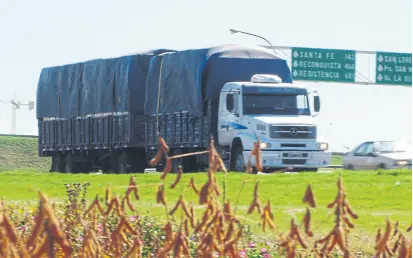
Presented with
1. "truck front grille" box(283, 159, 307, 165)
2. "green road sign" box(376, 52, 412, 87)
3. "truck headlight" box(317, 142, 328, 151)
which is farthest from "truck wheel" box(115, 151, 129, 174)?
"green road sign" box(376, 52, 412, 87)

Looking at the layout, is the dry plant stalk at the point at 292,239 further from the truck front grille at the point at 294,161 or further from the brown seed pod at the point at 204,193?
the truck front grille at the point at 294,161

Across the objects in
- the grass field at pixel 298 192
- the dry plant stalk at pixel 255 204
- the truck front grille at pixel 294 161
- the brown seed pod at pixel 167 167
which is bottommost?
the grass field at pixel 298 192

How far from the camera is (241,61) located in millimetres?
33906

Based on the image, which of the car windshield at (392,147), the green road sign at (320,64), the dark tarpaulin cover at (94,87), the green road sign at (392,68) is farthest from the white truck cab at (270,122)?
the green road sign at (392,68)

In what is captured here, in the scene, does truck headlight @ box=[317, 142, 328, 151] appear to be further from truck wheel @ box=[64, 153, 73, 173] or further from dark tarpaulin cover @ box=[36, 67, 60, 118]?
dark tarpaulin cover @ box=[36, 67, 60, 118]

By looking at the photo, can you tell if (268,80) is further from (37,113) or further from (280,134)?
(37,113)

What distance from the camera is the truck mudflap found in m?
33.4

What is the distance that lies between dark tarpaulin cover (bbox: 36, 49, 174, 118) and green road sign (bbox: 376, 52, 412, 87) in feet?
79.5

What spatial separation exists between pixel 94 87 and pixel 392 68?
90.0 ft

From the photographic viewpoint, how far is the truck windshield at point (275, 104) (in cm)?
3294

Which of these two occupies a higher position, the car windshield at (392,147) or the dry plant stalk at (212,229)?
the dry plant stalk at (212,229)

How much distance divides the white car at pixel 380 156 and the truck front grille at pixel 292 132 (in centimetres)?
654

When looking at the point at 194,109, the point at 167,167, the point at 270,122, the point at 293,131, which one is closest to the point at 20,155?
the point at 194,109

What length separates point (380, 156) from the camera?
133 ft
